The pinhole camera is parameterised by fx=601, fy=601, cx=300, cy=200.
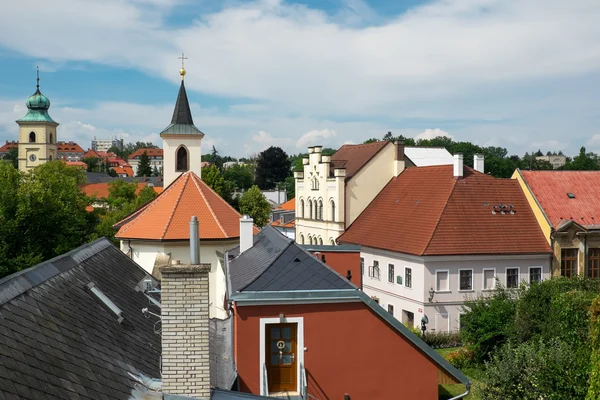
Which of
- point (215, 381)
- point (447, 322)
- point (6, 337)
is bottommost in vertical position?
point (447, 322)

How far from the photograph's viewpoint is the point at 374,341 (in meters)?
13.0

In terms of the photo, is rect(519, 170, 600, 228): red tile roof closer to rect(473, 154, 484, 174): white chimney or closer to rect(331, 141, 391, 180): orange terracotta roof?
rect(473, 154, 484, 174): white chimney

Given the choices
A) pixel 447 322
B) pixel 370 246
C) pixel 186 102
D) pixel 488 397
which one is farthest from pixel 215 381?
pixel 186 102

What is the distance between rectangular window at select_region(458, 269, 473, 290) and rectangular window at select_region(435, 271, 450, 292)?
32.5 inches

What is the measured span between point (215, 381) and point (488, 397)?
26.0 feet

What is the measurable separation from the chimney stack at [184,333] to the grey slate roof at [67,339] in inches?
34.9

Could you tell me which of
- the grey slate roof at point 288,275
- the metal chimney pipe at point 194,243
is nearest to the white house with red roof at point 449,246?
the grey slate roof at point 288,275

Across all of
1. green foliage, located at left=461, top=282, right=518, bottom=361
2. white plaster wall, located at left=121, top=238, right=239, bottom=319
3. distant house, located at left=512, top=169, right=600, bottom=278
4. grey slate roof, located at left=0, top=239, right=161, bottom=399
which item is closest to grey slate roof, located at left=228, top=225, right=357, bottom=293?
grey slate roof, located at left=0, top=239, right=161, bottom=399

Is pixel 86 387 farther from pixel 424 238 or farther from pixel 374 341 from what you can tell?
pixel 424 238

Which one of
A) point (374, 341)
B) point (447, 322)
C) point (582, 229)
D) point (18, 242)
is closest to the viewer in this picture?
point (374, 341)

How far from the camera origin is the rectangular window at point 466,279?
1256 inches

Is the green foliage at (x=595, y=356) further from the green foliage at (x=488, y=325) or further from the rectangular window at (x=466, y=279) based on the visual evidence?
the rectangular window at (x=466, y=279)

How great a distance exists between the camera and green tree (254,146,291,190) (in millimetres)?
128250

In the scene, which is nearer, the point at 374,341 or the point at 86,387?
the point at 86,387
